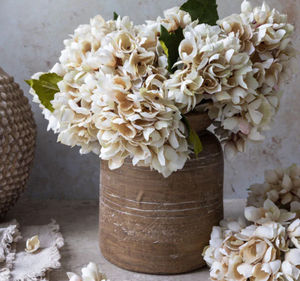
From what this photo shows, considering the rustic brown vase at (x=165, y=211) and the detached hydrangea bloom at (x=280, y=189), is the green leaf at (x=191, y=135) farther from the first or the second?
the detached hydrangea bloom at (x=280, y=189)

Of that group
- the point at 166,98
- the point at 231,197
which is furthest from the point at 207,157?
the point at 231,197

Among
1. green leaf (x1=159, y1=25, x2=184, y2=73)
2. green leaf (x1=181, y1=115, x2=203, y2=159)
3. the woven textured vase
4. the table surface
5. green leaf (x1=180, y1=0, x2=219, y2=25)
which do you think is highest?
green leaf (x1=180, y1=0, x2=219, y2=25)

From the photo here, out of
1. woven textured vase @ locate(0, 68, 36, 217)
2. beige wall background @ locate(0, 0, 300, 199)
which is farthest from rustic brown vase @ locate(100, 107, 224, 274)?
beige wall background @ locate(0, 0, 300, 199)

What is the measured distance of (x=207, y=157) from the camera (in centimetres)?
79

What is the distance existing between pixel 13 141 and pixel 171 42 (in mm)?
442

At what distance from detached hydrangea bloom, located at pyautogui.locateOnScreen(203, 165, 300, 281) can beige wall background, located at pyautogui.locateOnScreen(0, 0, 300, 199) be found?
50 centimetres

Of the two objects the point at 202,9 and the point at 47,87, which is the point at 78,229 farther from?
the point at 202,9

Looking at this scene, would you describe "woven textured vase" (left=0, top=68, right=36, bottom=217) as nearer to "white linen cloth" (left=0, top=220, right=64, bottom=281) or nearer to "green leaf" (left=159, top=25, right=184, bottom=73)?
"white linen cloth" (left=0, top=220, right=64, bottom=281)

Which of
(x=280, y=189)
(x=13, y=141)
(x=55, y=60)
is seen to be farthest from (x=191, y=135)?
(x=55, y=60)

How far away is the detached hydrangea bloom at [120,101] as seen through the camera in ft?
2.05

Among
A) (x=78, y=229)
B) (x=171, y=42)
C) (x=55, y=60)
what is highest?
(x=171, y=42)

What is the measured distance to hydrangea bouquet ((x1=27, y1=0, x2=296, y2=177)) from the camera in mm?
634

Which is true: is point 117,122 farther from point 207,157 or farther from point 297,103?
point 297,103

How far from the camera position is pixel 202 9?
757mm
